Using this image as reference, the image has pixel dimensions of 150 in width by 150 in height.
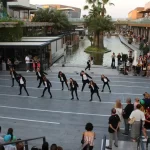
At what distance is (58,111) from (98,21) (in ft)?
118

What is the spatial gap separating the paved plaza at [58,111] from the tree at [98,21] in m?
27.9

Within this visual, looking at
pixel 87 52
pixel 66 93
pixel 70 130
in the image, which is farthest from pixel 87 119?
pixel 87 52

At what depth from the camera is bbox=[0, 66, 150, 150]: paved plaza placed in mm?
11109

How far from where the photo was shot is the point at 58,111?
14.0 metres

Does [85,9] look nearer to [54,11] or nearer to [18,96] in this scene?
[54,11]

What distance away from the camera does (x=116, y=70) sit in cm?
2644

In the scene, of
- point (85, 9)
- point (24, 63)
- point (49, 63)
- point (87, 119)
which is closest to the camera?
point (87, 119)

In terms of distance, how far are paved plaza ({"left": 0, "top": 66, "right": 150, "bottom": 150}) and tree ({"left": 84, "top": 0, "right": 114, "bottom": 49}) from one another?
27879 millimetres

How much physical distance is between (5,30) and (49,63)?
5.87 metres

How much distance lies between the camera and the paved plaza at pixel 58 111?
11109 mm

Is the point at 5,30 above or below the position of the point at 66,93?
above

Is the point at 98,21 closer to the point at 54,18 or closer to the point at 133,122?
the point at 54,18

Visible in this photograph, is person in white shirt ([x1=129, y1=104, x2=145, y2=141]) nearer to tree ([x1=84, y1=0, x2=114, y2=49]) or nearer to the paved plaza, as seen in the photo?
the paved plaza

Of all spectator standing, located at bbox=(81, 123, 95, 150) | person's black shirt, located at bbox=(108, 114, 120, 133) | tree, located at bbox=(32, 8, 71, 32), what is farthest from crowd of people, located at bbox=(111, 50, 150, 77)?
tree, located at bbox=(32, 8, 71, 32)
